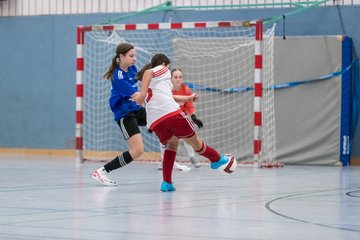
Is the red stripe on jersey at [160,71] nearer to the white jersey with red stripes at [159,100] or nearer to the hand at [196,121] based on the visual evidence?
the white jersey with red stripes at [159,100]

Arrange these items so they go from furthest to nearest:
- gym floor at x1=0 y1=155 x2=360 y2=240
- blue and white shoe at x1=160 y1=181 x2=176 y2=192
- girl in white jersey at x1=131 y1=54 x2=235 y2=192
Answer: blue and white shoe at x1=160 y1=181 x2=176 y2=192
girl in white jersey at x1=131 y1=54 x2=235 y2=192
gym floor at x1=0 y1=155 x2=360 y2=240

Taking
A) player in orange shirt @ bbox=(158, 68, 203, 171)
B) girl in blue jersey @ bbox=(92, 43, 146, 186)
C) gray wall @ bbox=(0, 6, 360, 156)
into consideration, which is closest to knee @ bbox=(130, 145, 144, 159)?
girl in blue jersey @ bbox=(92, 43, 146, 186)

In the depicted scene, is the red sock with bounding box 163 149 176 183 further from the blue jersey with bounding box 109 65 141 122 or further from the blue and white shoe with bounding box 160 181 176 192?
the blue jersey with bounding box 109 65 141 122

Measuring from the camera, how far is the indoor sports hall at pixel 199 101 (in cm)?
1081

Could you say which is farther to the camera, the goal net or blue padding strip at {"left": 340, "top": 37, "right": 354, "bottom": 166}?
blue padding strip at {"left": 340, "top": 37, "right": 354, "bottom": 166}

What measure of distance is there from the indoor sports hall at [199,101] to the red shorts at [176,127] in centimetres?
31

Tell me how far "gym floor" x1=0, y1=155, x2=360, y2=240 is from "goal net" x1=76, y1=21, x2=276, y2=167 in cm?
326

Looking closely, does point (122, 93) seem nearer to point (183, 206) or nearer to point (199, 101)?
point (183, 206)

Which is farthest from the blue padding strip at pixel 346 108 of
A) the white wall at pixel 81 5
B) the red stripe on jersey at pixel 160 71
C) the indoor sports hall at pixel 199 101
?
the red stripe on jersey at pixel 160 71

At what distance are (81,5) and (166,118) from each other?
1046 centimetres

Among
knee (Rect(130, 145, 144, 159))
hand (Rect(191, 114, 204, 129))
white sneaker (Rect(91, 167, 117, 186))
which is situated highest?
knee (Rect(130, 145, 144, 159))

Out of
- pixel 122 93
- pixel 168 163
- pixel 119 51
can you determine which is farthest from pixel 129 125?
pixel 168 163

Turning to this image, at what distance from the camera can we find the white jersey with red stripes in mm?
9914

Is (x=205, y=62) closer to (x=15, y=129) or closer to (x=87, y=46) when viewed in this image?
(x=87, y=46)
